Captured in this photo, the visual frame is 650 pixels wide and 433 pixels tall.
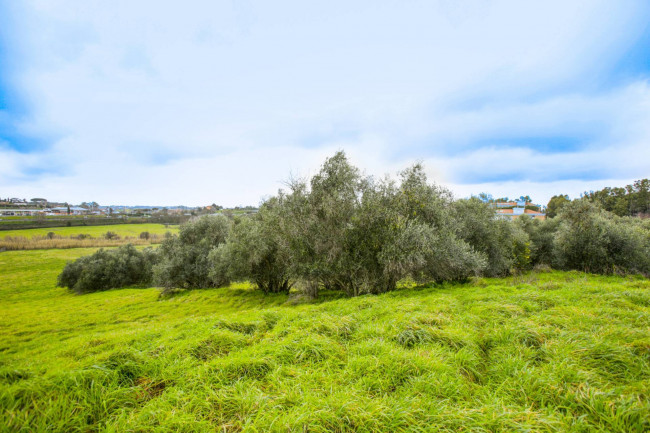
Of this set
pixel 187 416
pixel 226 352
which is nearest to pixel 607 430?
pixel 187 416

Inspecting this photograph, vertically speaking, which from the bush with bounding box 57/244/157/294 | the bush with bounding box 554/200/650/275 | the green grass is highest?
the green grass

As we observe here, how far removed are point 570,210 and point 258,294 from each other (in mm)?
34343

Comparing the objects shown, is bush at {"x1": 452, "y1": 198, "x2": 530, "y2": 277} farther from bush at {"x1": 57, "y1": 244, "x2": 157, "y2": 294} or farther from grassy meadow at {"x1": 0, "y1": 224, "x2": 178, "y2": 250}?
grassy meadow at {"x1": 0, "y1": 224, "x2": 178, "y2": 250}

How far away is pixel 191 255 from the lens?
2986 cm

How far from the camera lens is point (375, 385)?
386 cm

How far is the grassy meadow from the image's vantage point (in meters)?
66.8

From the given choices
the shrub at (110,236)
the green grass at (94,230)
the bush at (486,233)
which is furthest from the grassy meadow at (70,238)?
the bush at (486,233)

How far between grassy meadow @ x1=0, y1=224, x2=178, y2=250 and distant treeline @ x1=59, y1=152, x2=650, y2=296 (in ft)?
197

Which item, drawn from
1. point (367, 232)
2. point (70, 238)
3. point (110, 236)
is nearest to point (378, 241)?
point (367, 232)

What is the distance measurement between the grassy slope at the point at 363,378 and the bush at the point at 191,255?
2378cm

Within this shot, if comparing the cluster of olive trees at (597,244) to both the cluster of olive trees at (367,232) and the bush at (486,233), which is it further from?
the cluster of olive trees at (367,232)

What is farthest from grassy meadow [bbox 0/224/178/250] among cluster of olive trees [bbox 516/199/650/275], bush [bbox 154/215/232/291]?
cluster of olive trees [bbox 516/199/650/275]

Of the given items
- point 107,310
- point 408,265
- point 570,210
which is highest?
point 570,210

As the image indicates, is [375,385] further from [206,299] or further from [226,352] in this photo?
[206,299]
